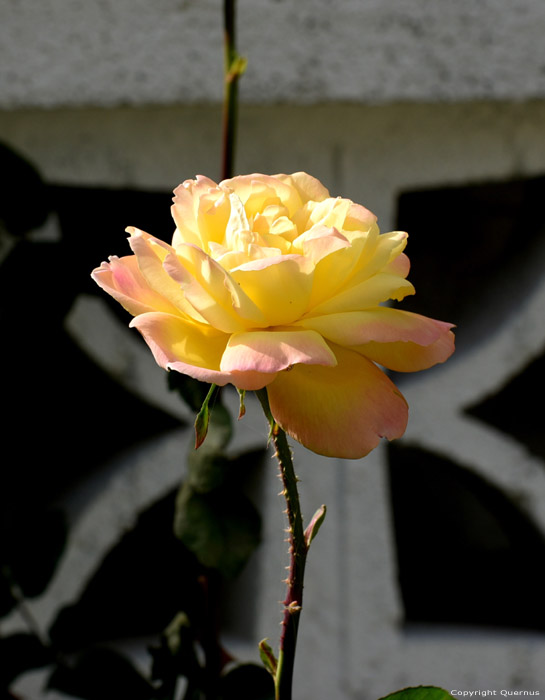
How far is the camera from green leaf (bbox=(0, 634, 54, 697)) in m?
0.59

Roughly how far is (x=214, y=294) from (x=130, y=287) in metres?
0.03

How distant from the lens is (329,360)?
0.20 meters

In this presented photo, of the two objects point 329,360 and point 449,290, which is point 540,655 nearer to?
point 449,290

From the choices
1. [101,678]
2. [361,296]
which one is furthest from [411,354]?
[101,678]

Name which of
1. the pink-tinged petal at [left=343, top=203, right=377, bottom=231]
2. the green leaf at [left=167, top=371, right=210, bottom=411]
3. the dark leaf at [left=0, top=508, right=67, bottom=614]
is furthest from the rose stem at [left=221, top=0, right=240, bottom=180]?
the dark leaf at [left=0, top=508, right=67, bottom=614]

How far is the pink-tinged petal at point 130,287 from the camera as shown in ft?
0.76

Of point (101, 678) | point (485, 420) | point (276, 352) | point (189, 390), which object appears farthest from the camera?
point (485, 420)

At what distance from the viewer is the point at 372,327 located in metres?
0.21

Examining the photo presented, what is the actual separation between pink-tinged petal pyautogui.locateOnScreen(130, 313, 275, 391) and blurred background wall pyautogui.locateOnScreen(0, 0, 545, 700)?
39 centimetres

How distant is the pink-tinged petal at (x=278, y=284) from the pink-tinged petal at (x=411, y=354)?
0.10 ft

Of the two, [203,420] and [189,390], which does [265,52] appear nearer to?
[189,390]

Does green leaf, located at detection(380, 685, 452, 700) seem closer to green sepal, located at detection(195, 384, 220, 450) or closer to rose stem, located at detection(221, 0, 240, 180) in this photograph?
green sepal, located at detection(195, 384, 220, 450)

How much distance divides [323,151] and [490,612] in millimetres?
572

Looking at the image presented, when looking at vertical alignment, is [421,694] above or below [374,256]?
below
